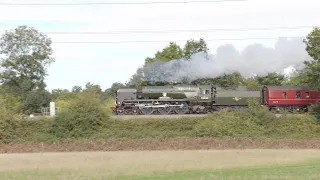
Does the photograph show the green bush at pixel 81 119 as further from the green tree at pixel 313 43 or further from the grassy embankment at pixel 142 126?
the green tree at pixel 313 43

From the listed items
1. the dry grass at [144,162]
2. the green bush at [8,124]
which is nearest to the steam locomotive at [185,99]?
the green bush at [8,124]

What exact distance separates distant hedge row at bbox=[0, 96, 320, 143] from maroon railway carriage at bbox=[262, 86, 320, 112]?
855 centimetres

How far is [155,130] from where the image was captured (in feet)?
129

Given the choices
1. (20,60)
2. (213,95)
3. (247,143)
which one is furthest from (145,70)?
(20,60)

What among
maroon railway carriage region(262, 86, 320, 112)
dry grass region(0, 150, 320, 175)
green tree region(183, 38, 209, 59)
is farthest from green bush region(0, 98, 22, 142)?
green tree region(183, 38, 209, 59)

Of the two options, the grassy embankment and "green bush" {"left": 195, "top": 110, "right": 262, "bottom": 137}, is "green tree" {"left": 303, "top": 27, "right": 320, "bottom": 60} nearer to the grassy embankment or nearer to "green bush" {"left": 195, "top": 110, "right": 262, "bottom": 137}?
the grassy embankment

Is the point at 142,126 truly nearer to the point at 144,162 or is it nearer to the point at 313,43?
the point at 144,162

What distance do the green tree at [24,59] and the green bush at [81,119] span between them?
3641cm

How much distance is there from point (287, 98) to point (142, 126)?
17891mm

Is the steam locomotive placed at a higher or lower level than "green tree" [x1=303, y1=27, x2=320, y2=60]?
lower

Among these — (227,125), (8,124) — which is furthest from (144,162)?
(8,124)

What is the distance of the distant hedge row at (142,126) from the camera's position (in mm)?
38562

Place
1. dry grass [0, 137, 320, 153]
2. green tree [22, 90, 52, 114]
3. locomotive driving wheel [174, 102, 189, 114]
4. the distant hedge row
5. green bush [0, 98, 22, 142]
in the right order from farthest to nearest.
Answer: green tree [22, 90, 52, 114] → locomotive driving wheel [174, 102, 189, 114] → the distant hedge row → green bush [0, 98, 22, 142] → dry grass [0, 137, 320, 153]

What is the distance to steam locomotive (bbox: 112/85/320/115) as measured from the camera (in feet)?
155
